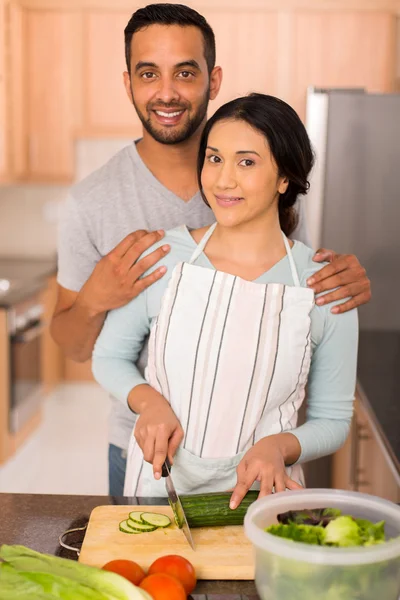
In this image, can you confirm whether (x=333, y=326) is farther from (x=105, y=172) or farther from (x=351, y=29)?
(x=351, y=29)

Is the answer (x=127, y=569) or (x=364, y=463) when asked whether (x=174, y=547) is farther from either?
(x=364, y=463)

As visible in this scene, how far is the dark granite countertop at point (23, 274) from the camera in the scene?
4.03m

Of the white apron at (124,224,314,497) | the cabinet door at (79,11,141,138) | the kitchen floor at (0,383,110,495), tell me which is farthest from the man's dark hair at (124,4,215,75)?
the cabinet door at (79,11,141,138)

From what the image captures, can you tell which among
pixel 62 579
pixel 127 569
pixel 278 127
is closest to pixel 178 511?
pixel 127 569

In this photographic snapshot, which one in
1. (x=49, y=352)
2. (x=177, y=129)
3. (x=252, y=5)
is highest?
(x=252, y=5)

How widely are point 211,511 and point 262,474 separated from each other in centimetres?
9

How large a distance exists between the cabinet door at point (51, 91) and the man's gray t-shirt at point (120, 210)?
3.23 metres

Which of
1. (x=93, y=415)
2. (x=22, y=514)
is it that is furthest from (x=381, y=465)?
(x=93, y=415)

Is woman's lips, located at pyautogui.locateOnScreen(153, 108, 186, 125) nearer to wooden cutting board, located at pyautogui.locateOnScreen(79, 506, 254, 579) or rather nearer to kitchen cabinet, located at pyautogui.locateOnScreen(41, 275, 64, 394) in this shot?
wooden cutting board, located at pyautogui.locateOnScreen(79, 506, 254, 579)

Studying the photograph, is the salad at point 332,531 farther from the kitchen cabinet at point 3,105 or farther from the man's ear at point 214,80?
the kitchen cabinet at point 3,105

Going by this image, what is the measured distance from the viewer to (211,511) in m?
1.22

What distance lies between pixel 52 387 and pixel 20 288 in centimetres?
111

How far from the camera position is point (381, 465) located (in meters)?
2.12

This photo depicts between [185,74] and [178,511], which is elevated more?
[185,74]
